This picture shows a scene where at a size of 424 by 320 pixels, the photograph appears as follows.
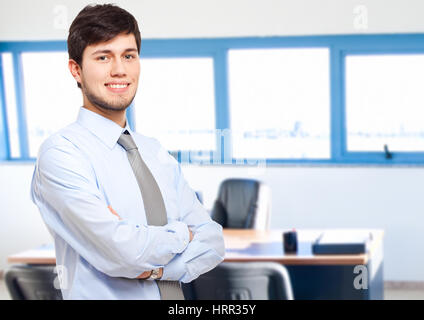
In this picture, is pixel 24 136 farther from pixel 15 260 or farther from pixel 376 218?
pixel 376 218

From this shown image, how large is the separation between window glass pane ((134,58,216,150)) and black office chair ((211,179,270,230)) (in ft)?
3.97

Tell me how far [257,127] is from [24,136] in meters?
2.03

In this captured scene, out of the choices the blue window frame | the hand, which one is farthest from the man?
the blue window frame

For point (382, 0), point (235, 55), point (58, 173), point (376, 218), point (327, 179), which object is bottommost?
point (376, 218)

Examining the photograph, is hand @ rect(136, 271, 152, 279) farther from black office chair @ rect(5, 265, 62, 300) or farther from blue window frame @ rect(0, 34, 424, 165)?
blue window frame @ rect(0, 34, 424, 165)

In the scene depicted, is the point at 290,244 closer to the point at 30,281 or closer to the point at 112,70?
the point at 30,281

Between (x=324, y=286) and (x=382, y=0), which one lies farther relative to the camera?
(x=382, y=0)

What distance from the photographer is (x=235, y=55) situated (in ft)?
16.8

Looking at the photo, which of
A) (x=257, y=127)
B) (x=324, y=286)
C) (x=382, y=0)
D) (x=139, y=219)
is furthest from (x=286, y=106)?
(x=139, y=219)

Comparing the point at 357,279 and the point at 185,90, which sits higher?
the point at 185,90

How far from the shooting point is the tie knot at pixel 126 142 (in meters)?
1.41

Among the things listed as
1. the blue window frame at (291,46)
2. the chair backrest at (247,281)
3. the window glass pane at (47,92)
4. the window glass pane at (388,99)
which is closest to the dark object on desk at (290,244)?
the chair backrest at (247,281)

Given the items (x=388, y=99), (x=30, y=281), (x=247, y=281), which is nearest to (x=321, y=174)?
(x=388, y=99)

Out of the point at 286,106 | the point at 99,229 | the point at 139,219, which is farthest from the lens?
the point at 286,106
